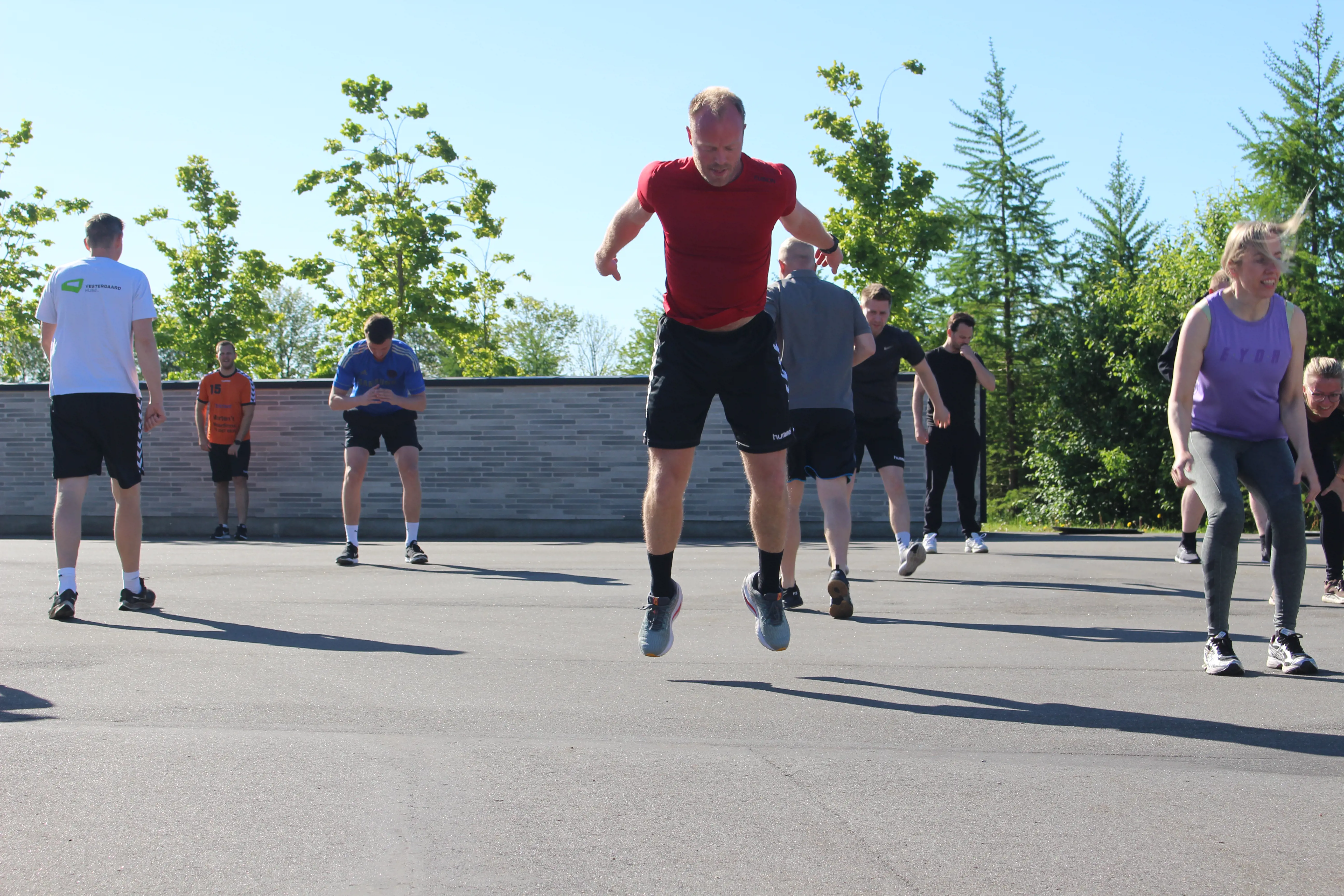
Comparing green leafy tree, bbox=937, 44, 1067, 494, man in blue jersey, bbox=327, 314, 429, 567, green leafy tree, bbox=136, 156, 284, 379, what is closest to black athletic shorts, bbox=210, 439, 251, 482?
man in blue jersey, bbox=327, 314, 429, 567

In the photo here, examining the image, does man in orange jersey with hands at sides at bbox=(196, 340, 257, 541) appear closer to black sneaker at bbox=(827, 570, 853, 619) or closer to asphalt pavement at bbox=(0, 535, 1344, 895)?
asphalt pavement at bbox=(0, 535, 1344, 895)

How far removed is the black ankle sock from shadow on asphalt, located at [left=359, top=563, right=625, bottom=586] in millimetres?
3305

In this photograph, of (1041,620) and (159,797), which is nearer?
(159,797)

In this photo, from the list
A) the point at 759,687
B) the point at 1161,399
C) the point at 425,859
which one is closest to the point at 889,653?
the point at 759,687

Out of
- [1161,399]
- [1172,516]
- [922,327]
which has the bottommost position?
[1172,516]

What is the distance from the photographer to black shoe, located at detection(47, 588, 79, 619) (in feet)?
20.5

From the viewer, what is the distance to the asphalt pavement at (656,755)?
8.32 ft

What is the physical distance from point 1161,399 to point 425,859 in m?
30.4

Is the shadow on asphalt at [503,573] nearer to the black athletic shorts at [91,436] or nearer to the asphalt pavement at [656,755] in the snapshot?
the asphalt pavement at [656,755]

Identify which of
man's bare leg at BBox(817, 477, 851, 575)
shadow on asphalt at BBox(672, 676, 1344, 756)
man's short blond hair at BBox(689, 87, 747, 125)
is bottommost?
shadow on asphalt at BBox(672, 676, 1344, 756)

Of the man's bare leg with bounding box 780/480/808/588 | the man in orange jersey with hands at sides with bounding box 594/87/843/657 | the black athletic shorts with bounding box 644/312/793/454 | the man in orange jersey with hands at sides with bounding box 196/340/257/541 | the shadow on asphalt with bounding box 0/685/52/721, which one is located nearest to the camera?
the shadow on asphalt with bounding box 0/685/52/721

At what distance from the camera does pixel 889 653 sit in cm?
535

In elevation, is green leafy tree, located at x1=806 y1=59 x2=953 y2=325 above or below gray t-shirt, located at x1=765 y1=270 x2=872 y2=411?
above

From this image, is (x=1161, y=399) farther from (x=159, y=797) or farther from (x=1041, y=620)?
(x=159, y=797)
